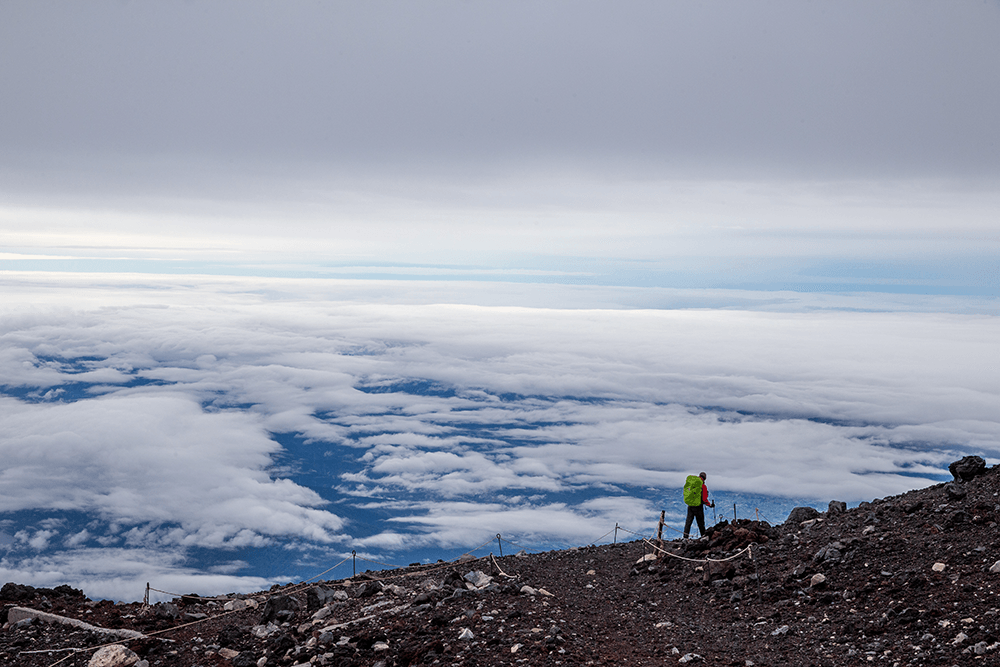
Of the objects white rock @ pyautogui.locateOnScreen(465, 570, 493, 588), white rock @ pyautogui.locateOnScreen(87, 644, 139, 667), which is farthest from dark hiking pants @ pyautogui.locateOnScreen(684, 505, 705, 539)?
white rock @ pyautogui.locateOnScreen(87, 644, 139, 667)

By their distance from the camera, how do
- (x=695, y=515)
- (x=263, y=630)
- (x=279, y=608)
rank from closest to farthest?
(x=263, y=630) < (x=279, y=608) < (x=695, y=515)

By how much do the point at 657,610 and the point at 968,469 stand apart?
10.7 m

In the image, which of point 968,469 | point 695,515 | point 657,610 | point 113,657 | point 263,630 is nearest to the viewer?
point 113,657

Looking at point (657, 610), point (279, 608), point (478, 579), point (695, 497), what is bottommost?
point (279, 608)

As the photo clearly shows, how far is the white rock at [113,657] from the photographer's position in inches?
578

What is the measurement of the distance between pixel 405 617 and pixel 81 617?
857cm

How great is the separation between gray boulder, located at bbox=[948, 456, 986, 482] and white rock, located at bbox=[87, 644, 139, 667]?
838 inches

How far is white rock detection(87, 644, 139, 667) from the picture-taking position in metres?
14.7

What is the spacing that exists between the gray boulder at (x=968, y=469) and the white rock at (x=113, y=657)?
21.3m

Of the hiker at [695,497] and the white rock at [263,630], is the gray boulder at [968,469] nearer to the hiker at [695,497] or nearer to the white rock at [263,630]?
the hiker at [695,497]

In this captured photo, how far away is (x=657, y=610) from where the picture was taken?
1611cm

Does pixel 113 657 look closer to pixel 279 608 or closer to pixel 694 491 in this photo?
pixel 279 608

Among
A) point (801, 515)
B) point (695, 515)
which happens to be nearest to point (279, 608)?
point (695, 515)

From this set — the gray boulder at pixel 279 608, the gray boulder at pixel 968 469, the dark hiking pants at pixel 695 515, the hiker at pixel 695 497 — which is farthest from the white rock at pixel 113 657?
the gray boulder at pixel 968 469
